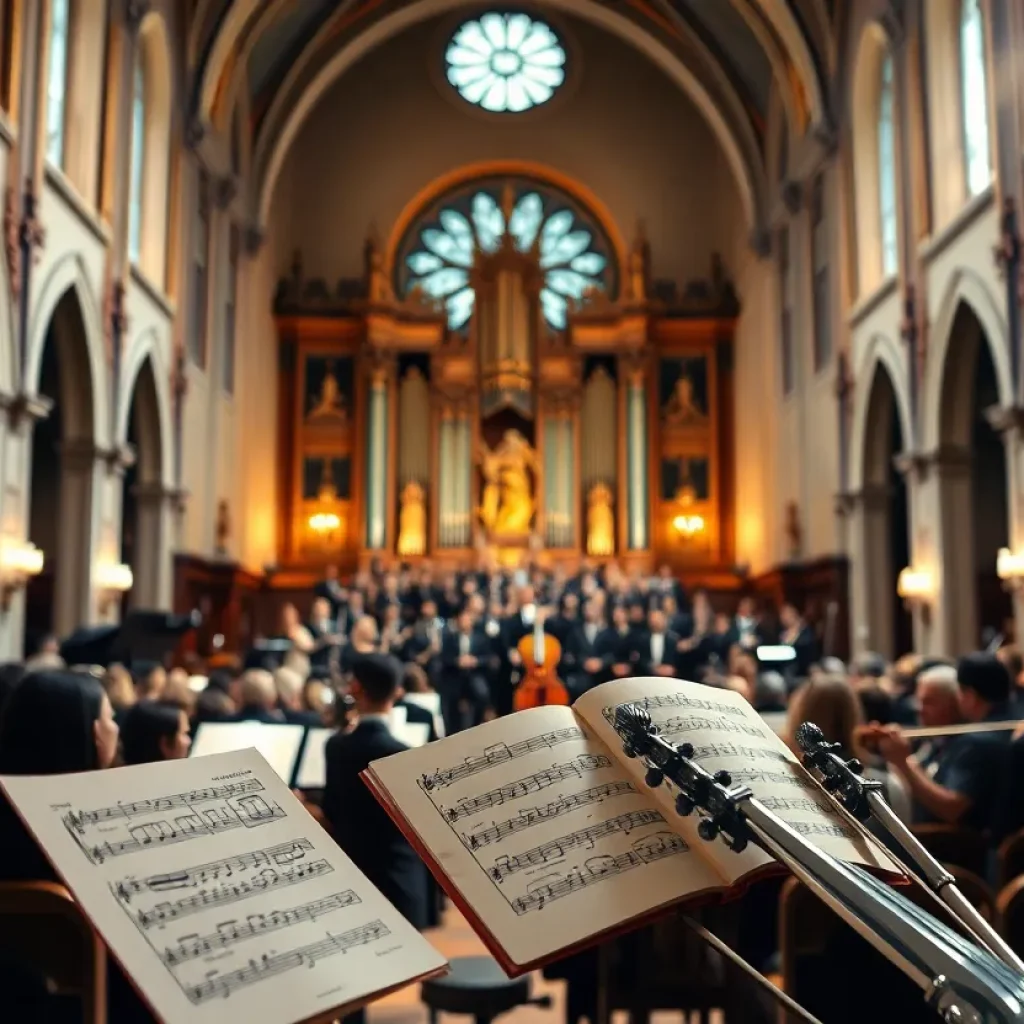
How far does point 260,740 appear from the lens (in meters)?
4.86

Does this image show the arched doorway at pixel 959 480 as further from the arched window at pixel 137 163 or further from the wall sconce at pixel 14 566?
the arched window at pixel 137 163

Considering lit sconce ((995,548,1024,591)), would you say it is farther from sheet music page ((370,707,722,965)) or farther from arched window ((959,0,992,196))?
sheet music page ((370,707,722,965))

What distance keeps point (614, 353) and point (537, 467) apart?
7.70 feet

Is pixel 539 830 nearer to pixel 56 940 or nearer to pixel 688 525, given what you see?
pixel 56 940

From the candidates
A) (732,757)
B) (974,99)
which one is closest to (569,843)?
(732,757)

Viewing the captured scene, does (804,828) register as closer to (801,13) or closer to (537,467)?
(801,13)

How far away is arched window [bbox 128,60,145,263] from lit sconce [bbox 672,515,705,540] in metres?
9.38

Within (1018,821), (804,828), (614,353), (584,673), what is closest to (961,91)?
(584,673)

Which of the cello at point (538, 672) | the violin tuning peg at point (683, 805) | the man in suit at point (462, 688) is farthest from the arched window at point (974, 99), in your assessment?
the violin tuning peg at point (683, 805)

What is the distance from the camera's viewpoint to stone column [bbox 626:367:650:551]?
19.2m

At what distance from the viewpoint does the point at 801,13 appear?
15.5 meters

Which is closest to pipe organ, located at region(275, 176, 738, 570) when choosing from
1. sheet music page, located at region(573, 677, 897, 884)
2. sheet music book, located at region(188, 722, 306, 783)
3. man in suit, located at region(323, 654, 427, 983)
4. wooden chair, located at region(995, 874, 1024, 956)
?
sheet music book, located at region(188, 722, 306, 783)

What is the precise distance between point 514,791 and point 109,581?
11.4m

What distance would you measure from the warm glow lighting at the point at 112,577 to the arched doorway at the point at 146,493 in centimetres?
151
